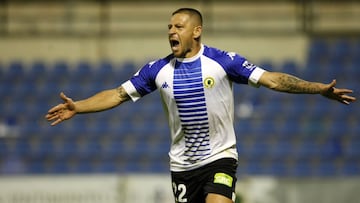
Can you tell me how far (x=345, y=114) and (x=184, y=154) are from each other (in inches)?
291

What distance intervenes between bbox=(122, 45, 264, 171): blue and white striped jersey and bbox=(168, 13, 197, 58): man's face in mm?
79

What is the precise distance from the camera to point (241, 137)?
12.3m

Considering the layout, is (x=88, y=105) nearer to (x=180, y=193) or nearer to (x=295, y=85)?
(x=180, y=193)

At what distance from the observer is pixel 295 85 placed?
5492 millimetres

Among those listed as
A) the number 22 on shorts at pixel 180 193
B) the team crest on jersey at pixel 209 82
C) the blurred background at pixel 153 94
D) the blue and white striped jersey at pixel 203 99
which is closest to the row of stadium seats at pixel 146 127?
the blurred background at pixel 153 94

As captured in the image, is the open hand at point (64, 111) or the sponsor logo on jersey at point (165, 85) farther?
the open hand at point (64, 111)

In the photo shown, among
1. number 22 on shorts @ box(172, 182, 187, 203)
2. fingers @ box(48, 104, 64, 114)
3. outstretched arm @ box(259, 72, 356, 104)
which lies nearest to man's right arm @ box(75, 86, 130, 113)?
fingers @ box(48, 104, 64, 114)

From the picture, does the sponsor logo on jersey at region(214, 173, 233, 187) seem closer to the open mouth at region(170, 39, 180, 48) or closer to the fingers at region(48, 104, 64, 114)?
the open mouth at region(170, 39, 180, 48)

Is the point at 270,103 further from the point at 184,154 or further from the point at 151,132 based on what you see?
the point at 184,154

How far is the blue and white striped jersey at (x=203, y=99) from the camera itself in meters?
5.59

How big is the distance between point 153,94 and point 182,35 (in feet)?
24.1

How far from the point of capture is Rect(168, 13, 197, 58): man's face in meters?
A: 5.63

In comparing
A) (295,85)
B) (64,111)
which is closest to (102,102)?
(64,111)

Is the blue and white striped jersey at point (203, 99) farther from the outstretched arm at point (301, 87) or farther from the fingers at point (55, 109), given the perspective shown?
the fingers at point (55, 109)
